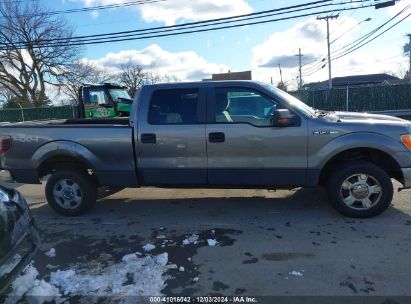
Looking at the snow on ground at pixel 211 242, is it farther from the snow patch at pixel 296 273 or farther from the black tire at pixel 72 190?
the black tire at pixel 72 190

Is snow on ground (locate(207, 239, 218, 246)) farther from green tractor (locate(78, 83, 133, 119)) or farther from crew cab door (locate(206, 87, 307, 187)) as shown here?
green tractor (locate(78, 83, 133, 119))

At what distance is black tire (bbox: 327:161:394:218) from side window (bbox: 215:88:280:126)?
1.17m

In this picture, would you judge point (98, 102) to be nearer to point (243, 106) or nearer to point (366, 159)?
point (243, 106)

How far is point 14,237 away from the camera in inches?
133

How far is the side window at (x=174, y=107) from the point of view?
5570 millimetres

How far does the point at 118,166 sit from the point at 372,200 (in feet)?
11.3

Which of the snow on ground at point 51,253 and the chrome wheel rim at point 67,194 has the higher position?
the chrome wheel rim at point 67,194

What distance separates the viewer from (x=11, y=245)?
3.29 metres

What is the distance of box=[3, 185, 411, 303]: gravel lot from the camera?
3.75 metres

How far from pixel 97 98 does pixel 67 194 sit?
881cm

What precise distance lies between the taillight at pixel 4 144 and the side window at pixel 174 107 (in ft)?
7.17

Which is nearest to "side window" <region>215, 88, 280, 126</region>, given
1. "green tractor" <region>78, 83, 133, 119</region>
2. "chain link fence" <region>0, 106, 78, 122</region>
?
"green tractor" <region>78, 83, 133, 119</region>

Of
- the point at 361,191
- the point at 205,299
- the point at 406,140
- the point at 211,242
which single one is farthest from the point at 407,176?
the point at 205,299

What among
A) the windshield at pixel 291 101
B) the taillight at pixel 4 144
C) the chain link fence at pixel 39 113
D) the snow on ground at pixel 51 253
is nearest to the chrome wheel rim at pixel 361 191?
the windshield at pixel 291 101
